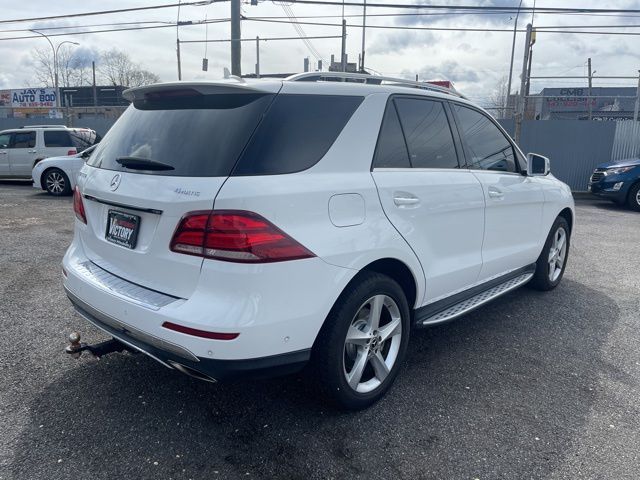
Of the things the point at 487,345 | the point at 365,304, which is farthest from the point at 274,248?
the point at 487,345

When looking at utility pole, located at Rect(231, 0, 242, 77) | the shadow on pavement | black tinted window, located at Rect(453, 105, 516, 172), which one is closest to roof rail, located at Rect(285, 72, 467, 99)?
black tinted window, located at Rect(453, 105, 516, 172)

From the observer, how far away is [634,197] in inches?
458

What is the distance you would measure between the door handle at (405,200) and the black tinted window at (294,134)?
41cm

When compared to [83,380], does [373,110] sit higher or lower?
higher

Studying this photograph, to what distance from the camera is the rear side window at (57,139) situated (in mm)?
14078

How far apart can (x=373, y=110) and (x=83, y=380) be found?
244 centimetres

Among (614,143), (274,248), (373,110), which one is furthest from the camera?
(614,143)

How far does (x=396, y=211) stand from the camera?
288cm

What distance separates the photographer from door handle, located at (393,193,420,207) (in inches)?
114

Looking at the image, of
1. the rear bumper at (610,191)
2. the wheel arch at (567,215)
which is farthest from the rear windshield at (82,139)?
the rear bumper at (610,191)

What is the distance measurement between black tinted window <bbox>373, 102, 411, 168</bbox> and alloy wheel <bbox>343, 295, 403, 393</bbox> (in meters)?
0.78

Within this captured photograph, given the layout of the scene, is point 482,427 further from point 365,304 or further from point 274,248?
point 274,248

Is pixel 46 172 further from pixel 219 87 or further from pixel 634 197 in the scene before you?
pixel 634 197

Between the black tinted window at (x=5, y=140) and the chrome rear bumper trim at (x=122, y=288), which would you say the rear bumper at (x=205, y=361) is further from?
the black tinted window at (x=5, y=140)
